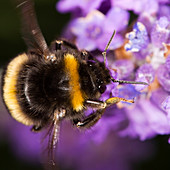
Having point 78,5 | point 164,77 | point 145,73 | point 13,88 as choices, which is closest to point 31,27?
point 13,88

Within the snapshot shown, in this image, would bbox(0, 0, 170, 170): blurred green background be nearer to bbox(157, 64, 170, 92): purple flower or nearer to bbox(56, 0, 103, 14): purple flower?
bbox(56, 0, 103, 14): purple flower

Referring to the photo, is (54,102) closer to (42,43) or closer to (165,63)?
(42,43)

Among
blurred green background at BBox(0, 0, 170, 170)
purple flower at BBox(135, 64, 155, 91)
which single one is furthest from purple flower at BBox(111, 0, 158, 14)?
blurred green background at BBox(0, 0, 170, 170)

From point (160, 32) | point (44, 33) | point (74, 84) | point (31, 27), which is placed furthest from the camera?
point (44, 33)

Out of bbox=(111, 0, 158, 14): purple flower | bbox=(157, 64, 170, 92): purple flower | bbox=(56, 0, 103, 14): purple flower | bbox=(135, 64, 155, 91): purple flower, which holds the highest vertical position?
bbox=(56, 0, 103, 14): purple flower

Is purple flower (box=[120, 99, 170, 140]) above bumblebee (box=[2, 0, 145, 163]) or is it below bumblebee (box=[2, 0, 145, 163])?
below

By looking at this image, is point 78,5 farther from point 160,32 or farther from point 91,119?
point 91,119

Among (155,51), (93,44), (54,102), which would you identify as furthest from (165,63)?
(54,102)

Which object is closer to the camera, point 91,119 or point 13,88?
point 13,88
